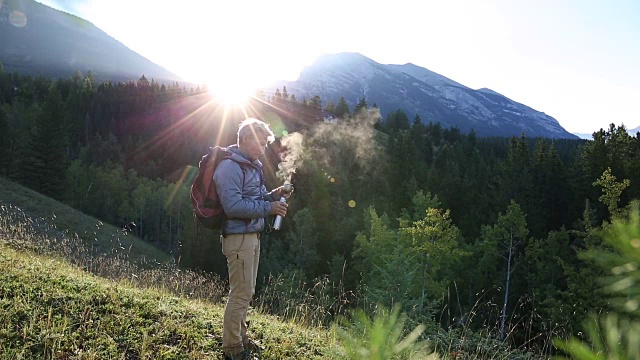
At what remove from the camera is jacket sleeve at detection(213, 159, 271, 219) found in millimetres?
4590

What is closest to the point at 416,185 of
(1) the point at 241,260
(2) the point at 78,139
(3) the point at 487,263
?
(3) the point at 487,263

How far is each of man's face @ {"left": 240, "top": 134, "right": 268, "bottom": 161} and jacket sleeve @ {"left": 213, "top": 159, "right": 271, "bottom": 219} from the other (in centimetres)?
23

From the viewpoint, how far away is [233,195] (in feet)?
15.1

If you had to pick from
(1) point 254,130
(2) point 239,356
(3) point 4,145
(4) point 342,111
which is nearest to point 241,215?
(1) point 254,130

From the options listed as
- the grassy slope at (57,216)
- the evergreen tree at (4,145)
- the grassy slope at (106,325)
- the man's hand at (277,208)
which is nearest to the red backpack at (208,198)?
the man's hand at (277,208)

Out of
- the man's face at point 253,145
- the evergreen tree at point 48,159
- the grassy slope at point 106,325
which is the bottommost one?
the evergreen tree at point 48,159

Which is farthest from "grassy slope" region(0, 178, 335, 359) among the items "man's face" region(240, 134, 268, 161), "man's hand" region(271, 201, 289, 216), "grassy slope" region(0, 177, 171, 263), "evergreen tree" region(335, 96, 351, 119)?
"evergreen tree" region(335, 96, 351, 119)

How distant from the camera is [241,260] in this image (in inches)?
189

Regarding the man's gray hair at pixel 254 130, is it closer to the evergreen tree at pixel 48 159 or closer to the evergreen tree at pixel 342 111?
the evergreen tree at pixel 48 159

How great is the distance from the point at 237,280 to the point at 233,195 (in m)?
1.02

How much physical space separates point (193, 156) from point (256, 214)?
320 ft

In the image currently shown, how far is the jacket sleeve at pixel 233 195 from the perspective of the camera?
4.59 m

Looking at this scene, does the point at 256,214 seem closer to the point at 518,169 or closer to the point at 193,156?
the point at 518,169

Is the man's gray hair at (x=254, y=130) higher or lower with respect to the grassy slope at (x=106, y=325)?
higher
